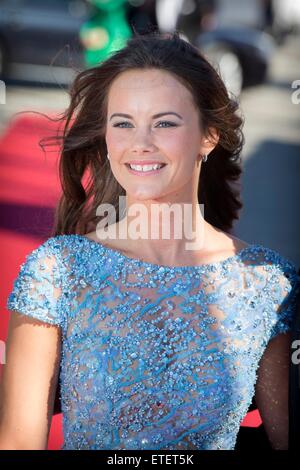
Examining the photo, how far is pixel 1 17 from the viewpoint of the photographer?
10.4m

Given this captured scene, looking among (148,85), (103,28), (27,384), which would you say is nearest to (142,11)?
(103,28)

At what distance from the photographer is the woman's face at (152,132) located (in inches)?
80.2

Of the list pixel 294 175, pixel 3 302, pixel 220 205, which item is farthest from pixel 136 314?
pixel 294 175

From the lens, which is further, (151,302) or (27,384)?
(151,302)

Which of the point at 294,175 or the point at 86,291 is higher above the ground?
the point at 294,175

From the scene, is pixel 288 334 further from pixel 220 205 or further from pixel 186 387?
pixel 220 205

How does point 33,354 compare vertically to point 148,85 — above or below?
below

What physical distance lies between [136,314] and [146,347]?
0.27ft

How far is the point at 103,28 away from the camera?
9742 millimetres

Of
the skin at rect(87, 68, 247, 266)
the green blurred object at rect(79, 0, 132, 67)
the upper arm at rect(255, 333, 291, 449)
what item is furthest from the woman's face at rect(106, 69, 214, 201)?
the green blurred object at rect(79, 0, 132, 67)

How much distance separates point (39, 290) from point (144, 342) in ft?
0.85

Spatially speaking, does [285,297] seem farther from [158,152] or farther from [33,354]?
[33,354]

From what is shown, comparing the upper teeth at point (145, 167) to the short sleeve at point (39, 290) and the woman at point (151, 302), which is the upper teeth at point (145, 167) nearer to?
the woman at point (151, 302)

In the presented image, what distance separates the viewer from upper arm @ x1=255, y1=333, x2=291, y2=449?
2127mm
